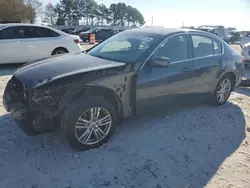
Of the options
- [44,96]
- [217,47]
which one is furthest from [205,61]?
[44,96]

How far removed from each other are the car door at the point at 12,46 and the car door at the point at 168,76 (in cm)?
583

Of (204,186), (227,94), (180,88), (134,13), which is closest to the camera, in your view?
(204,186)

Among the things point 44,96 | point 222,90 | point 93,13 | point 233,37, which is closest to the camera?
point 44,96

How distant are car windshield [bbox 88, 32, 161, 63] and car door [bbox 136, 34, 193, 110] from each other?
0.69ft

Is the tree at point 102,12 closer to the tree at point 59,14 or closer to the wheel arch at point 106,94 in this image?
the tree at point 59,14

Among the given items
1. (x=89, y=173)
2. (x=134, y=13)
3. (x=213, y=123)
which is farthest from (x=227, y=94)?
(x=134, y=13)

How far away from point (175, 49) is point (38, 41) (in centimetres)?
577

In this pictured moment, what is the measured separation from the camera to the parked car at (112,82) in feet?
10.5

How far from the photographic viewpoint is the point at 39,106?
312 cm

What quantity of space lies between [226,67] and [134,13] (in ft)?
218

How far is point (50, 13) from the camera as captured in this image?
54469 mm

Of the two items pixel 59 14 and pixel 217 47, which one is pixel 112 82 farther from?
pixel 59 14

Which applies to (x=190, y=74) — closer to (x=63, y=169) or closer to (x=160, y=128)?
(x=160, y=128)

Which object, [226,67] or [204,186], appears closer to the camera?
[204,186]
